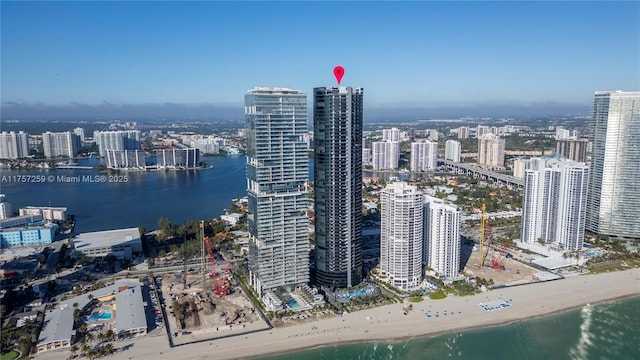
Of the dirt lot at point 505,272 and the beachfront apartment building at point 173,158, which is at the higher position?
the beachfront apartment building at point 173,158

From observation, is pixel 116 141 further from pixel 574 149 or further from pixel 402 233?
pixel 574 149

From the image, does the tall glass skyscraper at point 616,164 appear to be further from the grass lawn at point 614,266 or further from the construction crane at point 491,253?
the construction crane at point 491,253

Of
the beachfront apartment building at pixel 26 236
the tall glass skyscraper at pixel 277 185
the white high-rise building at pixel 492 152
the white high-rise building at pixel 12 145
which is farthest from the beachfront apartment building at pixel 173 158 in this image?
the tall glass skyscraper at pixel 277 185

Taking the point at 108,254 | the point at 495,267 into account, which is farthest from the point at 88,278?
the point at 495,267

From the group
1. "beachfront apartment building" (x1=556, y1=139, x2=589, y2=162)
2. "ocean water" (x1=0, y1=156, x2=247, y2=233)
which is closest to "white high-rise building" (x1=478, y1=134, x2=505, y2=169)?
"beachfront apartment building" (x1=556, y1=139, x2=589, y2=162)

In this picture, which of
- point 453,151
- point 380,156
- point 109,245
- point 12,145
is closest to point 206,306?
point 109,245

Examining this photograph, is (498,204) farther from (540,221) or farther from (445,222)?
(445,222)

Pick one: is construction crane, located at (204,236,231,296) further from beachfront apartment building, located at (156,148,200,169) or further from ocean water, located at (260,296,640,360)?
beachfront apartment building, located at (156,148,200,169)
